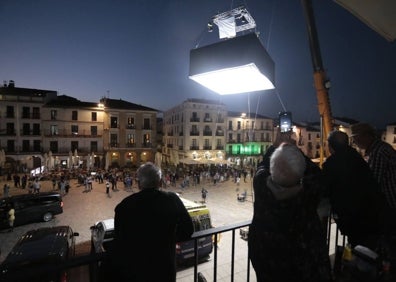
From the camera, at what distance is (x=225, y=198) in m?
21.0

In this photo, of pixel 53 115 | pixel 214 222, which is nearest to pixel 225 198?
pixel 214 222

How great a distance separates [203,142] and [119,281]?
4378cm

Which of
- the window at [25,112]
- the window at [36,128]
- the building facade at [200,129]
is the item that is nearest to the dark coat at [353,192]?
the building facade at [200,129]

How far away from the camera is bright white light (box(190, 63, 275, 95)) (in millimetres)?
2973

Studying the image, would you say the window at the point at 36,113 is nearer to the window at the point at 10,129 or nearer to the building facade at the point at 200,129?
the window at the point at 10,129

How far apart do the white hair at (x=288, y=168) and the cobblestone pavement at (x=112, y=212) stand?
7.14 meters

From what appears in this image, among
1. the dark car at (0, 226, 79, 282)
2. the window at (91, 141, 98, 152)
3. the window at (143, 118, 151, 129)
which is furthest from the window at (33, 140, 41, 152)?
the dark car at (0, 226, 79, 282)

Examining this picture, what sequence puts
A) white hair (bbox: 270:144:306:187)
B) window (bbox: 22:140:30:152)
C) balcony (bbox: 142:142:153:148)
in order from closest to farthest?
1. white hair (bbox: 270:144:306:187)
2. window (bbox: 22:140:30:152)
3. balcony (bbox: 142:142:153:148)

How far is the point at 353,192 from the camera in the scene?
2.49m

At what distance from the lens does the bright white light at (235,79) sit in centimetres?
297

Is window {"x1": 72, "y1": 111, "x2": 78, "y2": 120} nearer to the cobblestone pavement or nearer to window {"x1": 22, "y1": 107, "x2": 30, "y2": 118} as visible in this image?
window {"x1": 22, "y1": 107, "x2": 30, "y2": 118}

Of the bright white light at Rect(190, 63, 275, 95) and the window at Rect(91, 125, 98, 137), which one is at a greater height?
the window at Rect(91, 125, 98, 137)

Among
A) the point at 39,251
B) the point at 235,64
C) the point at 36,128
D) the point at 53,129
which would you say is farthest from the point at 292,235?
the point at 36,128

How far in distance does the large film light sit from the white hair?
1324 mm
